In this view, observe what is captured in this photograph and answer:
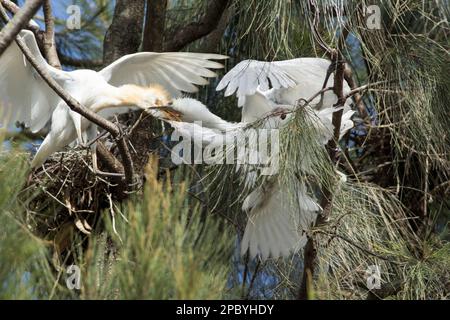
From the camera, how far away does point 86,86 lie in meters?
2.16

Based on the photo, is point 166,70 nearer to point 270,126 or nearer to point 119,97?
point 119,97

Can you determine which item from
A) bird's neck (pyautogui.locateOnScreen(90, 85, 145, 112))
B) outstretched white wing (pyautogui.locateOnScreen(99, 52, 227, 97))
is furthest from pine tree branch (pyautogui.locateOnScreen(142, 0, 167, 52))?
bird's neck (pyautogui.locateOnScreen(90, 85, 145, 112))

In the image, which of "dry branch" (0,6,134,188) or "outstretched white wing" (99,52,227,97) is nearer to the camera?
"dry branch" (0,6,134,188)

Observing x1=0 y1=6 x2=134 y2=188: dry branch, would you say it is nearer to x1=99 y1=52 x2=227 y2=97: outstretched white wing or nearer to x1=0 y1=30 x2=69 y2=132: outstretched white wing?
x1=99 y1=52 x2=227 y2=97: outstretched white wing

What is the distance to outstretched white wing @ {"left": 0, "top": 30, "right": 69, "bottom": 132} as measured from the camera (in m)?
2.24

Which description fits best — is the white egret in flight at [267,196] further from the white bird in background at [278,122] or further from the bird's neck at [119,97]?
the bird's neck at [119,97]

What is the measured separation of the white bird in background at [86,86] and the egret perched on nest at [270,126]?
0.12 metres

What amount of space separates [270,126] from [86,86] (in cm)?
58

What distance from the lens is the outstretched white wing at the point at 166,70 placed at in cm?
218

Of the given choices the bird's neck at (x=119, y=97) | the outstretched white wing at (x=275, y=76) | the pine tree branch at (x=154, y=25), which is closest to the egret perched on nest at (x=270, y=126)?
the outstretched white wing at (x=275, y=76)

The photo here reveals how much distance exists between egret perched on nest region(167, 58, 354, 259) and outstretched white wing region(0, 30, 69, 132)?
0.47m
